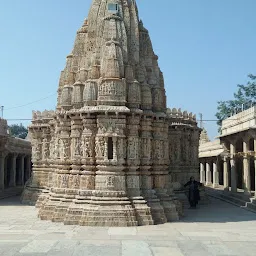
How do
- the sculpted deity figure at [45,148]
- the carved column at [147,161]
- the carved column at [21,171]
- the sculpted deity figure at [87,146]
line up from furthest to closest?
the carved column at [21,171]
the sculpted deity figure at [45,148]
the carved column at [147,161]
the sculpted deity figure at [87,146]

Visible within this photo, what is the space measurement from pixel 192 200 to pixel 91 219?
25.2 ft

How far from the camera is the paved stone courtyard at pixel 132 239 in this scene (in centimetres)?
995

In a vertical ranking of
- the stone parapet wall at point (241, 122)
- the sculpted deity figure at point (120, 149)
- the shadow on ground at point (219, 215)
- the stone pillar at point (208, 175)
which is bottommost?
the shadow on ground at point (219, 215)

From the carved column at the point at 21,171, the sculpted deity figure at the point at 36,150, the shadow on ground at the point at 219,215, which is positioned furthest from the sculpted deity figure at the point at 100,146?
the carved column at the point at 21,171

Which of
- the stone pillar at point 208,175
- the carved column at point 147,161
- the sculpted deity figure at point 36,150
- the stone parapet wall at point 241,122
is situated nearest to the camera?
the carved column at point 147,161

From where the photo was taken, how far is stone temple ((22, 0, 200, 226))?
46.8 feet

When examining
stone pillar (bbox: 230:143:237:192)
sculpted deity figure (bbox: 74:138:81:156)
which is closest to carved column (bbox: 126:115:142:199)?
sculpted deity figure (bbox: 74:138:81:156)

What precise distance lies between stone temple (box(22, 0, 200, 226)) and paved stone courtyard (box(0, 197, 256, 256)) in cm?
93

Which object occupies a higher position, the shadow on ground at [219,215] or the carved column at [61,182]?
the carved column at [61,182]

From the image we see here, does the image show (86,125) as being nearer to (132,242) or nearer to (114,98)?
(114,98)

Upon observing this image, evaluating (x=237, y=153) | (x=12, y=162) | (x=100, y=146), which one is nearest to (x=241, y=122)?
(x=237, y=153)

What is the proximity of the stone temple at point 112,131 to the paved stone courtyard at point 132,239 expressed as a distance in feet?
3.04

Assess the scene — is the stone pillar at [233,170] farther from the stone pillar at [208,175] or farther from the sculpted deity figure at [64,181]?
the sculpted deity figure at [64,181]

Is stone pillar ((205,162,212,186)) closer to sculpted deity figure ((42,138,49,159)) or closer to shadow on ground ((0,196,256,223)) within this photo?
shadow on ground ((0,196,256,223))
